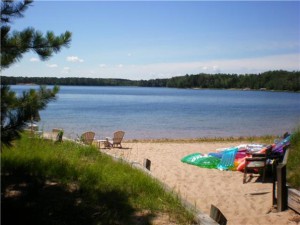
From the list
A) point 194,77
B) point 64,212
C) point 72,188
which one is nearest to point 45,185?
point 72,188

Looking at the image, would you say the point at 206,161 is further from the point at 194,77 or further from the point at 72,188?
the point at 194,77

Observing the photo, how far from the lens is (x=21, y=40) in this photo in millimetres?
4148

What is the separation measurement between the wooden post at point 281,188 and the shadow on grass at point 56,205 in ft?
9.41

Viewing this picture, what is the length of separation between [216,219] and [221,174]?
5.71 meters

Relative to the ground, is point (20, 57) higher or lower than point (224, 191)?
higher

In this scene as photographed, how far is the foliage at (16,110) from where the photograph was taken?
3580 mm

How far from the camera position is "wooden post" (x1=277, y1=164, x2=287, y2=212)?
5.94m

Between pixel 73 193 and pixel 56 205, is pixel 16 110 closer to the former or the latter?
pixel 56 205

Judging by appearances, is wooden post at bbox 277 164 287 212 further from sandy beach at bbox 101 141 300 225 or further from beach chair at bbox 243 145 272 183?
beach chair at bbox 243 145 272 183

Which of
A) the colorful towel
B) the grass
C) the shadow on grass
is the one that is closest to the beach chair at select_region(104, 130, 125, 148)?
the colorful towel

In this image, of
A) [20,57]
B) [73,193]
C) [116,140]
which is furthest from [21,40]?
[116,140]

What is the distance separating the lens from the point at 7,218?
346cm

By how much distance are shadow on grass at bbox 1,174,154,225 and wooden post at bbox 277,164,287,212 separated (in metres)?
2.87

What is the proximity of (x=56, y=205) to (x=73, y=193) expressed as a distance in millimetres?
448
